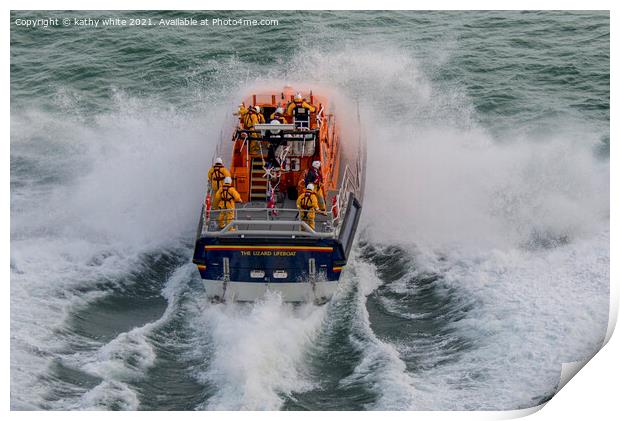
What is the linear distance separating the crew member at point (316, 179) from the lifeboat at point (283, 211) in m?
0.02

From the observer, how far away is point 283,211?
59.2 feet

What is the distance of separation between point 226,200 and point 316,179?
64.0 inches

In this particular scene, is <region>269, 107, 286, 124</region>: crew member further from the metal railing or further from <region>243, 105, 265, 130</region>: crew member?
the metal railing

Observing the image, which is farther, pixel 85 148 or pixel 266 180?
pixel 85 148

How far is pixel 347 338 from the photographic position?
1684 centimetres

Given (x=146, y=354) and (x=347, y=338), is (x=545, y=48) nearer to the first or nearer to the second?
(x=347, y=338)

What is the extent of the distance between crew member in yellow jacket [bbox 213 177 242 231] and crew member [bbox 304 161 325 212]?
134 cm

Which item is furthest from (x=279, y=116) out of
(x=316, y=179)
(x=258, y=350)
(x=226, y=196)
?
(x=258, y=350)

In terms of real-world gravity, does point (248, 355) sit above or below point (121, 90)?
below

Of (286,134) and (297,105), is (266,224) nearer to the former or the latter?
(286,134)

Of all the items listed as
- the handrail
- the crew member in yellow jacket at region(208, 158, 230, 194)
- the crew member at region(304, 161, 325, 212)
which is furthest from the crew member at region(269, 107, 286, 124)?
the crew member in yellow jacket at region(208, 158, 230, 194)

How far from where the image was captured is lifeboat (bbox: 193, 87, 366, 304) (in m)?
17.0

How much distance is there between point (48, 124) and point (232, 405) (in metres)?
12.1

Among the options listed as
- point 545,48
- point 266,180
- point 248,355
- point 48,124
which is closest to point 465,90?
point 545,48
